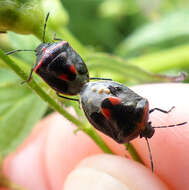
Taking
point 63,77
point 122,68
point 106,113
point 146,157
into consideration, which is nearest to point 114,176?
point 146,157

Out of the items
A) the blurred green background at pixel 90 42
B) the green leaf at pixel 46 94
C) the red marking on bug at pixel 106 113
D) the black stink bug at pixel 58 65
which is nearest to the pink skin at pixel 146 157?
the green leaf at pixel 46 94

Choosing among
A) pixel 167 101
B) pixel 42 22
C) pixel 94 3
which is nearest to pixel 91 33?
pixel 94 3

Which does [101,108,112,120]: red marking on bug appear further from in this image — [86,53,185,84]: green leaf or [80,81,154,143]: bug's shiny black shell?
[86,53,185,84]: green leaf

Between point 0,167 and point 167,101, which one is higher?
point 167,101

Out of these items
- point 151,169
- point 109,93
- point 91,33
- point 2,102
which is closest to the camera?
point 109,93

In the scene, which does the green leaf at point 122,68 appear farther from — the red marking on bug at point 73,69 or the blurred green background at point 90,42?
the red marking on bug at point 73,69

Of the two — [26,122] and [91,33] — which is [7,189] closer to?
[26,122]

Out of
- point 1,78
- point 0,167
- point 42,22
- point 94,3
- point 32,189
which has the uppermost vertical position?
point 42,22

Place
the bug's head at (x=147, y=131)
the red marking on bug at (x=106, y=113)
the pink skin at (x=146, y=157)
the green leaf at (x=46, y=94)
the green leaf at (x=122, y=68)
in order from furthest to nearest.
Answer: the green leaf at (x=122, y=68), the pink skin at (x=146, y=157), the bug's head at (x=147, y=131), the red marking on bug at (x=106, y=113), the green leaf at (x=46, y=94)
